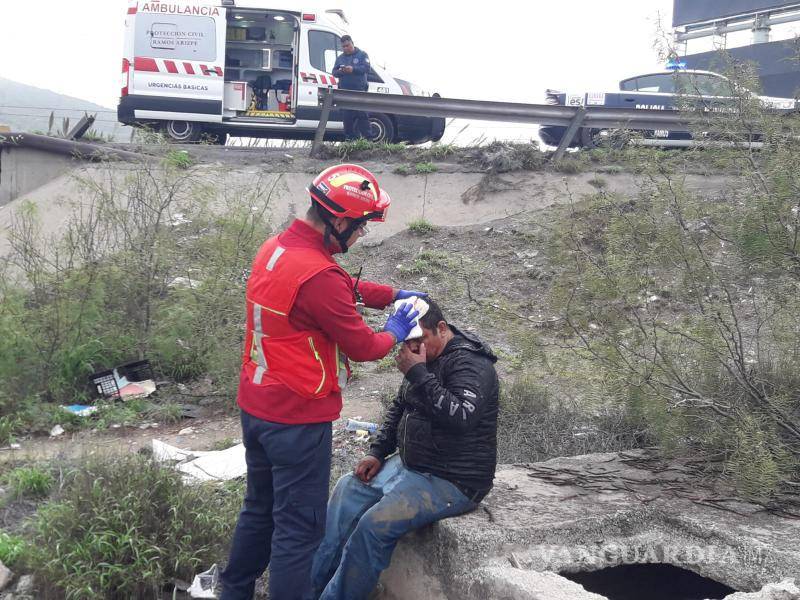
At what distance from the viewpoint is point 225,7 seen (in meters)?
13.5

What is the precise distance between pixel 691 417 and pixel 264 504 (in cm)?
236

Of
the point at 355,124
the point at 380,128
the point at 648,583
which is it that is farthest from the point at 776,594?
the point at 380,128

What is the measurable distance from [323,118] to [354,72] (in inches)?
70.8

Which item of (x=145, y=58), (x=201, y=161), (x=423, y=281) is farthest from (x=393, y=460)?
(x=145, y=58)

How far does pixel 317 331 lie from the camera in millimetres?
3285

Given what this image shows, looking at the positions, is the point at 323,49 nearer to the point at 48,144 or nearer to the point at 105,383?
the point at 48,144

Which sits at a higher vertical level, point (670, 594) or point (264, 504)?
point (264, 504)

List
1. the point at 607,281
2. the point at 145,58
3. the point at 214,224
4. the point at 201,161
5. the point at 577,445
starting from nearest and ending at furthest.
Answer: the point at 607,281 < the point at 577,445 < the point at 214,224 < the point at 201,161 < the point at 145,58

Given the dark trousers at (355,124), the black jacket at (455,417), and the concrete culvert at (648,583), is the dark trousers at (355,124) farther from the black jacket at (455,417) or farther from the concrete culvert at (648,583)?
the concrete culvert at (648,583)

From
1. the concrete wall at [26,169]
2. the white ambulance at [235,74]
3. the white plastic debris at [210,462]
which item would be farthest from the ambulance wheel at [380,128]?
the white plastic debris at [210,462]

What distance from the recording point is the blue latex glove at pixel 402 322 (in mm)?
3449

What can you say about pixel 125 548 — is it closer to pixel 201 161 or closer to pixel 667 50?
pixel 667 50

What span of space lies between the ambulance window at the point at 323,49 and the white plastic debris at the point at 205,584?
1138cm

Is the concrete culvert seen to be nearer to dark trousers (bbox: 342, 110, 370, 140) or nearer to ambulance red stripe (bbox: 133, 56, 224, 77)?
dark trousers (bbox: 342, 110, 370, 140)
